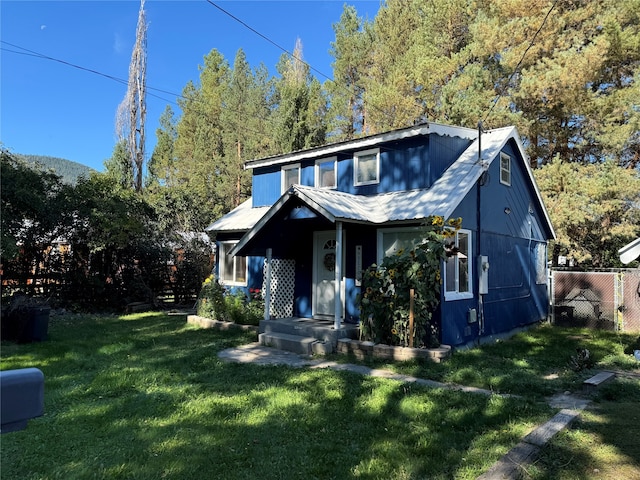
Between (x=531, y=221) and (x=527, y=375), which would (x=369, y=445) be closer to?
(x=527, y=375)

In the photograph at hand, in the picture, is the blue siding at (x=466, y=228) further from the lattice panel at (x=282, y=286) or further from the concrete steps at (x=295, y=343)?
the concrete steps at (x=295, y=343)

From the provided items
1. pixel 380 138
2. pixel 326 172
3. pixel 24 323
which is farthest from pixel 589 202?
pixel 24 323

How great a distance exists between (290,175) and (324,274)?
12.8 ft

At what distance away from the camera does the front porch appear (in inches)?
338

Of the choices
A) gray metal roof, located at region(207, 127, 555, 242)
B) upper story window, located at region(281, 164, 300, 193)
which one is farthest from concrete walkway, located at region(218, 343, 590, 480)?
upper story window, located at region(281, 164, 300, 193)

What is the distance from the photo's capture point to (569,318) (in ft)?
43.0

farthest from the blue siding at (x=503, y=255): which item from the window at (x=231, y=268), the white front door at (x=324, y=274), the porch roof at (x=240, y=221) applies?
the window at (x=231, y=268)

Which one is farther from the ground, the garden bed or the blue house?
the blue house

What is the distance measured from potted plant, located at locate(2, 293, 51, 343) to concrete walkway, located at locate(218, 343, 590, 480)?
3943 millimetres

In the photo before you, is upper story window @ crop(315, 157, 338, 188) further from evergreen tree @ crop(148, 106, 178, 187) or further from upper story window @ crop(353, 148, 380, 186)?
evergreen tree @ crop(148, 106, 178, 187)

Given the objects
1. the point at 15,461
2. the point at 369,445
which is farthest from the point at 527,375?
the point at 15,461

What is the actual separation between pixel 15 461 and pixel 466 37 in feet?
75.0

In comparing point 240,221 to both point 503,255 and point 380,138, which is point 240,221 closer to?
point 380,138

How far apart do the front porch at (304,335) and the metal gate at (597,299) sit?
7.74m
